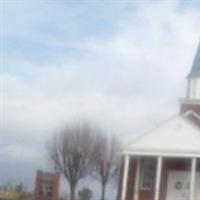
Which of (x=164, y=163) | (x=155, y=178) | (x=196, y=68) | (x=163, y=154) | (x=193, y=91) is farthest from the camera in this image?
(x=196, y=68)

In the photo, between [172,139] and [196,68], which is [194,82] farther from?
[172,139]

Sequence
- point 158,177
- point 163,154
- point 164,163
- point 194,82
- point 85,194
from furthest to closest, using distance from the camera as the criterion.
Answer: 1. point 85,194
2. point 194,82
3. point 164,163
4. point 163,154
5. point 158,177

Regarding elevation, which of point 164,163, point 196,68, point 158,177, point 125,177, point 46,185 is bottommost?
point 46,185

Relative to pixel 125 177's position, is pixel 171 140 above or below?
above

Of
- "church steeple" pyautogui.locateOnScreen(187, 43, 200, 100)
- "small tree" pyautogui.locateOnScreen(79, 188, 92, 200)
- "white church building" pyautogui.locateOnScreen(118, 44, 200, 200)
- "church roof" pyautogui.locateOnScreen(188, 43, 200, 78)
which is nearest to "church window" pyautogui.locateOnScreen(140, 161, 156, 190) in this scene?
"white church building" pyautogui.locateOnScreen(118, 44, 200, 200)

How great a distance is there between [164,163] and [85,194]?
696 inches

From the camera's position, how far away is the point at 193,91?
40.1 m

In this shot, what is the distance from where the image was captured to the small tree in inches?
2080

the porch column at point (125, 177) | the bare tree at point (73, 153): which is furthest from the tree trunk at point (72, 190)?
the porch column at point (125, 177)

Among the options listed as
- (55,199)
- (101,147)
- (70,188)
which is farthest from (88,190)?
(55,199)

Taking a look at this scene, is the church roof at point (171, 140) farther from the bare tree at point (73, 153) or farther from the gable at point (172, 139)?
the bare tree at point (73, 153)

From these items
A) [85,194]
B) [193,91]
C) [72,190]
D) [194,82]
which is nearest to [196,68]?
[194,82]

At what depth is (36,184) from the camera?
40.4m

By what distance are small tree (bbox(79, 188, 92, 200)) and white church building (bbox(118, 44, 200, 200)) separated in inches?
602
